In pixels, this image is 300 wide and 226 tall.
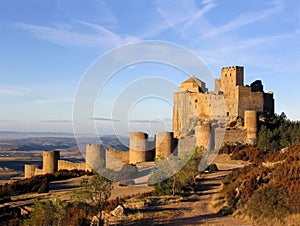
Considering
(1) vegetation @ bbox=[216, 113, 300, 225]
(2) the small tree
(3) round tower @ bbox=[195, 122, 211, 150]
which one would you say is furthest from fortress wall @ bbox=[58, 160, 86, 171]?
(2) the small tree

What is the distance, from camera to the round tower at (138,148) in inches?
1187

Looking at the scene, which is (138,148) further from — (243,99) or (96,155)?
(243,99)

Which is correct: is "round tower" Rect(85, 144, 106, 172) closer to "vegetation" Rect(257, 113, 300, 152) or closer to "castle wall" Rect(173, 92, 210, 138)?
"vegetation" Rect(257, 113, 300, 152)

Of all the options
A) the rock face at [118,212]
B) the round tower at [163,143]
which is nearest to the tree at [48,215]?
the rock face at [118,212]

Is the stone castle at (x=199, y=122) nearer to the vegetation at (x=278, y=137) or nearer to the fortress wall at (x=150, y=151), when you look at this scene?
the fortress wall at (x=150, y=151)

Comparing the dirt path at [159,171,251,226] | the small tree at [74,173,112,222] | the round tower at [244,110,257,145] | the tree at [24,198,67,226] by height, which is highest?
the round tower at [244,110,257,145]

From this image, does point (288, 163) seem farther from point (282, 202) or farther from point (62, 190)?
point (62, 190)

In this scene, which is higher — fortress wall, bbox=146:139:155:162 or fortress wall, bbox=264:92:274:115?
fortress wall, bbox=264:92:274:115

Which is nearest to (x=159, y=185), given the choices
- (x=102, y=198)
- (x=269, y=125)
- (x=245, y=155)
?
(x=102, y=198)

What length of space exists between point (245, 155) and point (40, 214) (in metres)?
20.6

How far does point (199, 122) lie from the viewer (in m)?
41.2

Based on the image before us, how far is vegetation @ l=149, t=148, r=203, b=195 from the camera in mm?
17703

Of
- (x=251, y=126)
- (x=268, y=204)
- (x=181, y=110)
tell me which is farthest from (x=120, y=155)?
(x=268, y=204)

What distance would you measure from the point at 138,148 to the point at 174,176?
42.0ft
